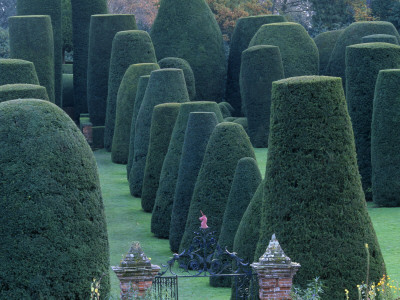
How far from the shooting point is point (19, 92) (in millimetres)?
21156

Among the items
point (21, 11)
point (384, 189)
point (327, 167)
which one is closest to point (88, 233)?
point (327, 167)

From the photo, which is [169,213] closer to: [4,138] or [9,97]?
[9,97]

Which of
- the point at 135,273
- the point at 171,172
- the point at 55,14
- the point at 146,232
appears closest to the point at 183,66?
the point at 55,14

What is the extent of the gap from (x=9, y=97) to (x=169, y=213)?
4572 millimetres

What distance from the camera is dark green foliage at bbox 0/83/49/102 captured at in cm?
2075

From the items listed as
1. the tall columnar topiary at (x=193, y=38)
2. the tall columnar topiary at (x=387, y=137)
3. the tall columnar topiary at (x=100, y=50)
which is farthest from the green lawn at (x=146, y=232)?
the tall columnar topiary at (x=193, y=38)

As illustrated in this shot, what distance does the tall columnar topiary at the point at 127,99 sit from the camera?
105ft

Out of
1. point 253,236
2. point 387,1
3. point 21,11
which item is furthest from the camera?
point 387,1

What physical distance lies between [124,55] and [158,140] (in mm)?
10268

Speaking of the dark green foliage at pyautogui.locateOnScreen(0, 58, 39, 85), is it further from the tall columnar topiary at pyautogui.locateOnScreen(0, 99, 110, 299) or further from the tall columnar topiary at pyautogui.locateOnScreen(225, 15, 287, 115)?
the tall columnar topiary at pyautogui.locateOnScreen(0, 99, 110, 299)

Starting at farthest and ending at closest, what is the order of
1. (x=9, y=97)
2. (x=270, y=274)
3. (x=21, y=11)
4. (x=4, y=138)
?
(x=21, y=11)
(x=9, y=97)
(x=270, y=274)
(x=4, y=138)

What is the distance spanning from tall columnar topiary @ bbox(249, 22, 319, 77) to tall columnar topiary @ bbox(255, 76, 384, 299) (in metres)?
21.2

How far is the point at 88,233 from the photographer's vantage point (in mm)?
11555

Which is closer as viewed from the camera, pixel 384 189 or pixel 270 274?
pixel 270 274
